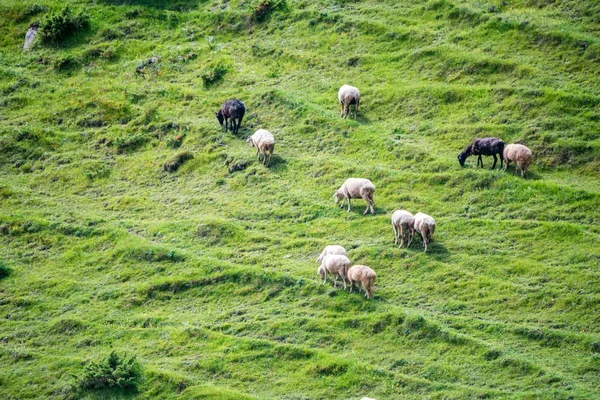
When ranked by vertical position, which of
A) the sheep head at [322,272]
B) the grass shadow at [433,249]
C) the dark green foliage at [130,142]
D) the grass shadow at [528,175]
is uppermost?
the grass shadow at [528,175]

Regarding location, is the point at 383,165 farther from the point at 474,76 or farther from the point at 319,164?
the point at 474,76

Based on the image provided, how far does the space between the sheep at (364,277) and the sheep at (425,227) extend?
3.64 meters

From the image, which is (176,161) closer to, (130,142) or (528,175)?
(130,142)

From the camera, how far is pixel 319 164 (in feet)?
149

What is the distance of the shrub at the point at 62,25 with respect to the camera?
61.0 meters

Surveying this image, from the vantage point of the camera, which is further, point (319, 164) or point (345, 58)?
point (345, 58)

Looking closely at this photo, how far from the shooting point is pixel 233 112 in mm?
48781

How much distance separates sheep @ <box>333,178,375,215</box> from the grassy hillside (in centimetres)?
83

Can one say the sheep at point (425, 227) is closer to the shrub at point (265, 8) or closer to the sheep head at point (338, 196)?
the sheep head at point (338, 196)

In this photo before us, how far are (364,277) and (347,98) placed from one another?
15.9 metres

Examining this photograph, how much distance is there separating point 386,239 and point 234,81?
19553 millimetres

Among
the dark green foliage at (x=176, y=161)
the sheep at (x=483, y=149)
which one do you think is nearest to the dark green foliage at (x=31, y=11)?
the dark green foliage at (x=176, y=161)

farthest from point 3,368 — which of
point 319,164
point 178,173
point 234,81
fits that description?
point 234,81

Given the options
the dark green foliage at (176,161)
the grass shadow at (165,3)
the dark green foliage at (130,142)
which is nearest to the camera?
the dark green foliage at (176,161)
